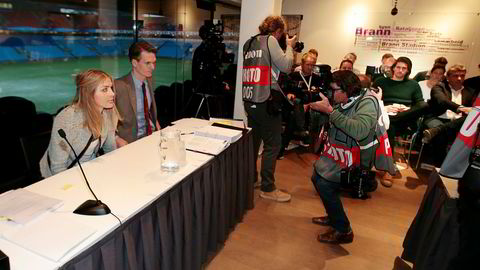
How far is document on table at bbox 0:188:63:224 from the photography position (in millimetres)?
1066

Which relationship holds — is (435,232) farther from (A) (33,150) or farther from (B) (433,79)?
Result: (B) (433,79)

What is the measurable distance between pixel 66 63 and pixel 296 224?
8.72 feet

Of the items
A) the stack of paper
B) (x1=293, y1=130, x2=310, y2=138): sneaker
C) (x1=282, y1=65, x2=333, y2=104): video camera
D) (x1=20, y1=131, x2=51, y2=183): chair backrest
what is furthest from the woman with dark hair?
(x1=20, y1=131, x2=51, y2=183): chair backrest

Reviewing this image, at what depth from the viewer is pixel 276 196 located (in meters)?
2.82

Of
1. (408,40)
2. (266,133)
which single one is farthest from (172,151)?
(408,40)

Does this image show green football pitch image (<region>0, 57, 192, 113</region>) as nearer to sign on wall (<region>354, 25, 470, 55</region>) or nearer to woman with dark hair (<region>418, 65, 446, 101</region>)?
woman with dark hair (<region>418, 65, 446, 101</region>)

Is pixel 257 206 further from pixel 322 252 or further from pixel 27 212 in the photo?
pixel 27 212

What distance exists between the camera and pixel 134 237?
1229 millimetres

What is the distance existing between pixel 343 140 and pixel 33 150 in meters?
1.83

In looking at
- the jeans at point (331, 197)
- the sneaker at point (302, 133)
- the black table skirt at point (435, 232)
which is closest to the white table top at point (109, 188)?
the jeans at point (331, 197)

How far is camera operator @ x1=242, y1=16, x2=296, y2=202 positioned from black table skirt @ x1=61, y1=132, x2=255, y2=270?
35 cm

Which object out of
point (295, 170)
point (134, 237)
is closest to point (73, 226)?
point (134, 237)

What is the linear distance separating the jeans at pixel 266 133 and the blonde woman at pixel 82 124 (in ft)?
4.10

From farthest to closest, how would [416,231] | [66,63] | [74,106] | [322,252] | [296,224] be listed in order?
1. [66,63]
2. [296,224]
3. [322,252]
4. [416,231]
5. [74,106]
